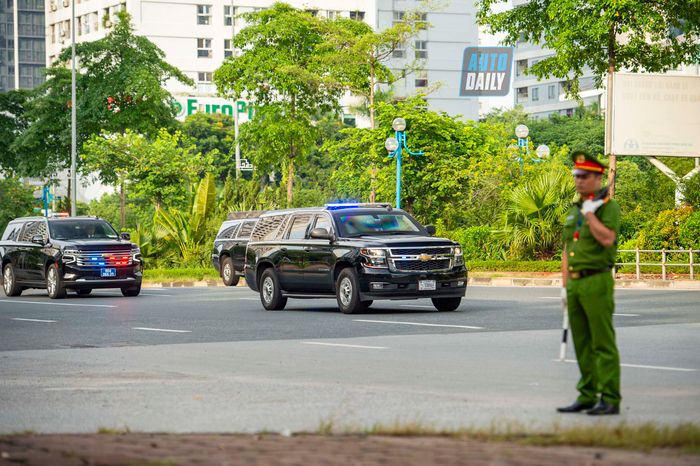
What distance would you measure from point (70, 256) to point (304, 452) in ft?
81.5

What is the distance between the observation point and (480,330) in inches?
772

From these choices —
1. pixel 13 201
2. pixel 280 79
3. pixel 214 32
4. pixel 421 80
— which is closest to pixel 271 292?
pixel 280 79

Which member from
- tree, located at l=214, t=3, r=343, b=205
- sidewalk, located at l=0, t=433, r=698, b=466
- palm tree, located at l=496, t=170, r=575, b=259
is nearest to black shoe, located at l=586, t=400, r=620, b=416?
sidewalk, located at l=0, t=433, r=698, b=466

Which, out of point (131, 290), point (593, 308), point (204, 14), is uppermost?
point (204, 14)

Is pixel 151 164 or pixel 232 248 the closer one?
pixel 232 248

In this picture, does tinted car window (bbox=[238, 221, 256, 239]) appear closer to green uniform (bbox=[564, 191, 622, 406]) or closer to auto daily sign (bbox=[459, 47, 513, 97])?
green uniform (bbox=[564, 191, 622, 406])

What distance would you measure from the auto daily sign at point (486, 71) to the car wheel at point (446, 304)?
11897 centimetres

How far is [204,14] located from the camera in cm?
→ 13388

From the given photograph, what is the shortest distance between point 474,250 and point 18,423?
108 feet

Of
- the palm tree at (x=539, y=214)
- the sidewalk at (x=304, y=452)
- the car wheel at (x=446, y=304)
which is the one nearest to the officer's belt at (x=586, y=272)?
the sidewalk at (x=304, y=452)

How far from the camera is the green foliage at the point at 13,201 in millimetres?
79875

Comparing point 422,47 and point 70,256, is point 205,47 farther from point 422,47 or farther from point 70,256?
point 70,256

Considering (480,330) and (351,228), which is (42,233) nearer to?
(351,228)

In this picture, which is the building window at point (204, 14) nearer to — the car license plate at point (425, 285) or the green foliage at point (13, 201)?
the green foliage at point (13, 201)
